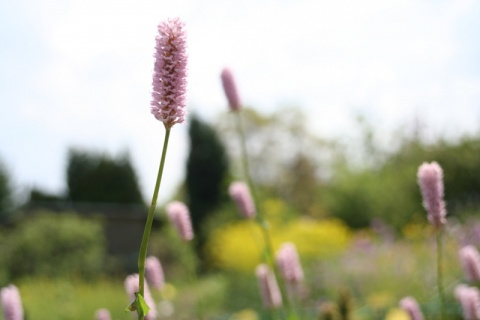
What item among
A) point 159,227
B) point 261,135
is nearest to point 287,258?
point 159,227

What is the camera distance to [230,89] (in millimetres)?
3129

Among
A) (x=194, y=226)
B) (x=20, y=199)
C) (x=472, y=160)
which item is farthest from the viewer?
(x=20, y=199)

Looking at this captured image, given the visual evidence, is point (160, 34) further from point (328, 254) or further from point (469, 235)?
point (328, 254)

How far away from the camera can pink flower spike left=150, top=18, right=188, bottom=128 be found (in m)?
1.37

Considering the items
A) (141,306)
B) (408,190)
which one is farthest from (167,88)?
(408,190)

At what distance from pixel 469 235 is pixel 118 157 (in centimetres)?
2233

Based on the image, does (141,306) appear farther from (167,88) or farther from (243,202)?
(243,202)

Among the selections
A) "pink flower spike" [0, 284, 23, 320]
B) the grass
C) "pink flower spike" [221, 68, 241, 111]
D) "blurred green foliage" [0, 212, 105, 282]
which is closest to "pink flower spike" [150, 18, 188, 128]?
"pink flower spike" [0, 284, 23, 320]

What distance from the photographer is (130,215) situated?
82.7 feet

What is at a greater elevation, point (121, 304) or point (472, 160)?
point (472, 160)

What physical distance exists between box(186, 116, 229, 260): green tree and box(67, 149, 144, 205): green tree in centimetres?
1094

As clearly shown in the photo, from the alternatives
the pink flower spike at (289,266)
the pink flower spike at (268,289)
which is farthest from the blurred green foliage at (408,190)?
the pink flower spike at (289,266)

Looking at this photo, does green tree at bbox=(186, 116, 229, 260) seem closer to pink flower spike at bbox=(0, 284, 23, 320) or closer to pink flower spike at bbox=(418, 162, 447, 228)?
pink flower spike at bbox=(0, 284, 23, 320)

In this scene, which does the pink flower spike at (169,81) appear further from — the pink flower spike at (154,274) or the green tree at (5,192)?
the green tree at (5,192)
